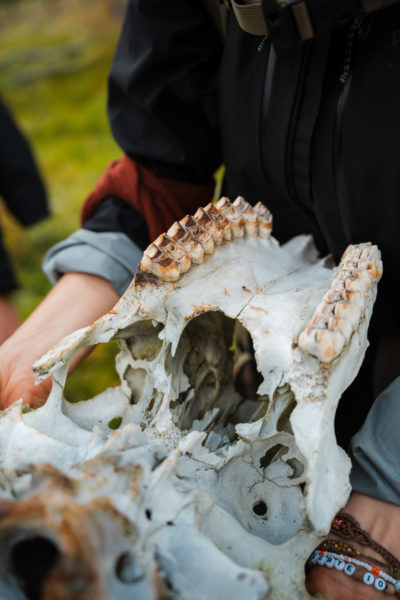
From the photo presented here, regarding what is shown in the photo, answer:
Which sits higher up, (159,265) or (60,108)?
(159,265)

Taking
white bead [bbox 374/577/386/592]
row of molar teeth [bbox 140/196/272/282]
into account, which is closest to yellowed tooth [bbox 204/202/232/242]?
row of molar teeth [bbox 140/196/272/282]

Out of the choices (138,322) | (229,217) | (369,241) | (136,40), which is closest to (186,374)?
(138,322)

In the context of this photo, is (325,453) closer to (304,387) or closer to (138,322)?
(304,387)

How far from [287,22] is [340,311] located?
1.54 feet

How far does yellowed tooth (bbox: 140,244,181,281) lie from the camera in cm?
88

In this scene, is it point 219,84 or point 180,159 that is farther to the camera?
point 180,159

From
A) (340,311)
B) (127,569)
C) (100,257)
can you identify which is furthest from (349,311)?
(100,257)

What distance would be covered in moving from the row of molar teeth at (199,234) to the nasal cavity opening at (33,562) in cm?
43

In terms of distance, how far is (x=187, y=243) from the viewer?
928 mm

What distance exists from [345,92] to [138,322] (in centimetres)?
53

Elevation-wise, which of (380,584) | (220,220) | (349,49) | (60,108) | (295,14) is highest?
(295,14)

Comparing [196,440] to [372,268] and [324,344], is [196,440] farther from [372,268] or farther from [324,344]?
[372,268]

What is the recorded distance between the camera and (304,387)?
0.76 meters

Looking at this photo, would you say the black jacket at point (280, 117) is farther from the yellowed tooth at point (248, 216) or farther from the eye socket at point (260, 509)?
the eye socket at point (260, 509)
